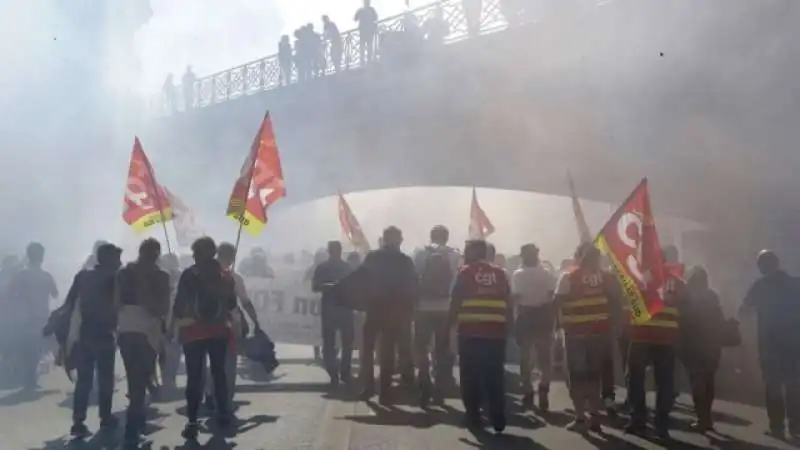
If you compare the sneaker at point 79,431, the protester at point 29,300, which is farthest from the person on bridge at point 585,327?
the protester at point 29,300

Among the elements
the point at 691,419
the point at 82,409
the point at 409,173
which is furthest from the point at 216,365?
the point at 409,173

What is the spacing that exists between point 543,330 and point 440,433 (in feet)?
5.83

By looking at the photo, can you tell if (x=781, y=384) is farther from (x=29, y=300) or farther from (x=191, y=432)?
(x=29, y=300)

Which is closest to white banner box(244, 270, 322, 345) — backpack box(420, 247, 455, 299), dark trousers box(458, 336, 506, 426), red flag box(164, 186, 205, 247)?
red flag box(164, 186, 205, 247)

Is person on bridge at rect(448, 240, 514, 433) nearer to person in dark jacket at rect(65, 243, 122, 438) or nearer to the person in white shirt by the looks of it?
the person in white shirt

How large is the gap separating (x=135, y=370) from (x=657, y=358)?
3.75 meters

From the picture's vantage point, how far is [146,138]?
2094 centimetres

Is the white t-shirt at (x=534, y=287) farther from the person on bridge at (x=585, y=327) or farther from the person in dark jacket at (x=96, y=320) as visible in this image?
the person in dark jacket at (x=96, y=320)

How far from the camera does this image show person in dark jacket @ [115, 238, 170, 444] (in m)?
6.46

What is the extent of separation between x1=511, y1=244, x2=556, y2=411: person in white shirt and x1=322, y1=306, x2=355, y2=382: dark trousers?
6.98ft

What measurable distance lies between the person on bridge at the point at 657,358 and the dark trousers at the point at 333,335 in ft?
11.8

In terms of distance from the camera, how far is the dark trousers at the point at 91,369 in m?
6.85

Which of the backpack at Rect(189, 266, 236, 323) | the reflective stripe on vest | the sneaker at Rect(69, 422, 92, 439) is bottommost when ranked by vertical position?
the sneaker at Rect(69, 422, 92, 439)

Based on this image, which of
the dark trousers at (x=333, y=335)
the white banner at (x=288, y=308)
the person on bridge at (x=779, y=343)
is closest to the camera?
the person on bridge at (x=779, y=343)
